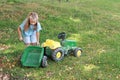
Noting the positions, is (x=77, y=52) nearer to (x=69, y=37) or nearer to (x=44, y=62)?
(x=44, y=62)

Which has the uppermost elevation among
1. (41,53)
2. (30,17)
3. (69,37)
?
(30,17)

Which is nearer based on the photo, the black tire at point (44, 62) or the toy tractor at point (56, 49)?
the black tire at point (44, 62)

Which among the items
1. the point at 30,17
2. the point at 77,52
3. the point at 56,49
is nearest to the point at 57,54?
the point at 56,49

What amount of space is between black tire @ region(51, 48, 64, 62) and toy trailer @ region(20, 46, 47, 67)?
0.39 meters

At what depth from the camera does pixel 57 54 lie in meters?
9.67

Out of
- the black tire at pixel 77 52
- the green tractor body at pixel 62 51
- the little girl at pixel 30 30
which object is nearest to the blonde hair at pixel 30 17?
the little girl at pixel 30 30

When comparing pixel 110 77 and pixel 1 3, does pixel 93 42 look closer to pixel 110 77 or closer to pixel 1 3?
pixel 110 77

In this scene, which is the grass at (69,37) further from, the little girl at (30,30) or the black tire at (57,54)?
the little girl at (30,30)

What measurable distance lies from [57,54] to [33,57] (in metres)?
0.70

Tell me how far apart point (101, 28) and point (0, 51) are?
5.16 metres

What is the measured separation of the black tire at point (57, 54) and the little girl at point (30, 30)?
846 mm

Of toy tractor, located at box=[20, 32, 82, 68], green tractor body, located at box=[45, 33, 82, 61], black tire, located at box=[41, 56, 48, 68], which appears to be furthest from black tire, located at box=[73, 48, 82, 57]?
black tire, located at box=[41, 56, 48, 68]

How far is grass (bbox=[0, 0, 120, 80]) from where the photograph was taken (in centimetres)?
907

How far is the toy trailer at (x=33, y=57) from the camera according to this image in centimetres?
923
